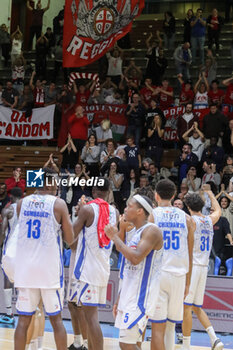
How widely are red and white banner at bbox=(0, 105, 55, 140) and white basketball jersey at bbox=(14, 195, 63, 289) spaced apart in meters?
12.7

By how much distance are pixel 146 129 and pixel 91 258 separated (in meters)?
11.0

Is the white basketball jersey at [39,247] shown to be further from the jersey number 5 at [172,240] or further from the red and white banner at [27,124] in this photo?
the red and white banner at [27,124]

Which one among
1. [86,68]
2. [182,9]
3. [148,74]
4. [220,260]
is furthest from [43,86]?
[182,9]

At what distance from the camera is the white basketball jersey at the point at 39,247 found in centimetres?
708

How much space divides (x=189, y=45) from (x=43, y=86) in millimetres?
5444

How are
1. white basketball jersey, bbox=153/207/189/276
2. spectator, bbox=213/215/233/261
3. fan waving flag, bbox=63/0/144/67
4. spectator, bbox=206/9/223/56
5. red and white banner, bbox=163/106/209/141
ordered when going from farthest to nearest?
spectator, bbox=206/9/223/56 → red and white banner, bbox=163/106/209/141 → fan waving flag, bbox=63/0/144/67 → spectator, bbox=213/215/233/261 → white basketball jersey, bbox=153/207/189/276

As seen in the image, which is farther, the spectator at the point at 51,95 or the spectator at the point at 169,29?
the spectator at the point at 169,29

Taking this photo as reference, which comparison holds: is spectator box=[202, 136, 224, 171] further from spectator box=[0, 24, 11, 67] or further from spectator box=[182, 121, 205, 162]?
spectator box=[0, 24, 11, 67]

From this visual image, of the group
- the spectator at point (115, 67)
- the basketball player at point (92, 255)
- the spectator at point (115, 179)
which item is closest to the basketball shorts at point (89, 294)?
the basketball player at point (92, 255)

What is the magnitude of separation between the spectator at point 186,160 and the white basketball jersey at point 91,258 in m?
8.82

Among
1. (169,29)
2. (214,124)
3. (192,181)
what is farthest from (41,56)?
(192,181)

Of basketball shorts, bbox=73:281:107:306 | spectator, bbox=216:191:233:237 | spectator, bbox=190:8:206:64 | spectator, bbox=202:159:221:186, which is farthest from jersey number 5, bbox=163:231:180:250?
spectator, bbox=190:8:206:64

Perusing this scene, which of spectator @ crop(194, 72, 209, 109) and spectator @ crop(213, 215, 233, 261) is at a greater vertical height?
spectator @ crop(194, 72, 209, 109)

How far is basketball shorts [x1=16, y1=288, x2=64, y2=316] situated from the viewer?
23.2 ft
